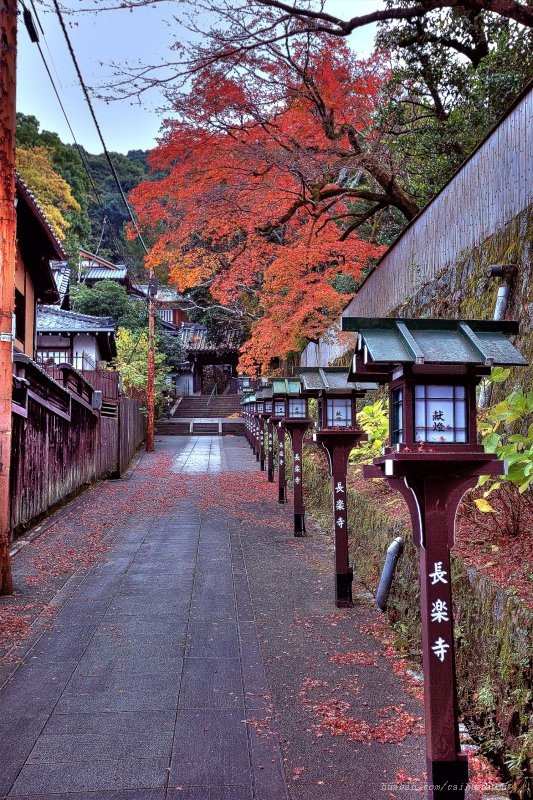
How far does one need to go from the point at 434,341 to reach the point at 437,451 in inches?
26.7

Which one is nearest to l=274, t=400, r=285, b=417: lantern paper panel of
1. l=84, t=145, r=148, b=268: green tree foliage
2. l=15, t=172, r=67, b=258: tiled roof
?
l=15, t=172, r=67, b=258: tiled roof

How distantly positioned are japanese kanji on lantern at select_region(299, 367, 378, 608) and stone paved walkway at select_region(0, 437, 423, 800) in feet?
1.54

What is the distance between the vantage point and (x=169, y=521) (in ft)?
43.0

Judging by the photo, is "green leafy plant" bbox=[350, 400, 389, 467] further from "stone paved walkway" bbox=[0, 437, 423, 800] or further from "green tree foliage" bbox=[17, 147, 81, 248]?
"green tree foliage" bbox=[17, 147, 81, 248]

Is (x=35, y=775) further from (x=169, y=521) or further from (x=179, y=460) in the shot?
(x=179, y=460)

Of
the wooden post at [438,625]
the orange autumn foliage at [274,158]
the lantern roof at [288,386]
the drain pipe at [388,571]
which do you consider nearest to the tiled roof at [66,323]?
the orange autumn foliage at [274,158]

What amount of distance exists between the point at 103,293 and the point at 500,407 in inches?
1587

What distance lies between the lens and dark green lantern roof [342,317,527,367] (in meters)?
3.65

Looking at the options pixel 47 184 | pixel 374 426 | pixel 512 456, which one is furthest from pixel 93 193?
pixel 512 456

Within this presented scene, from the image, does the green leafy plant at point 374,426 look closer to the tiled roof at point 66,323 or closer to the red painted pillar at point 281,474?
the red painted pillar at point 281,474

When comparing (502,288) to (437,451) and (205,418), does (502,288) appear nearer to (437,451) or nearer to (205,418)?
(437,451)

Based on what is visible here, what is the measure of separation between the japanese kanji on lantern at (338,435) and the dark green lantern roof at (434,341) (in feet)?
11.8

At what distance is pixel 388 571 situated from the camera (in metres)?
A: 7.18

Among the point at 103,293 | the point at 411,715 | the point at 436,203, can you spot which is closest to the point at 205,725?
the point at 411,715
